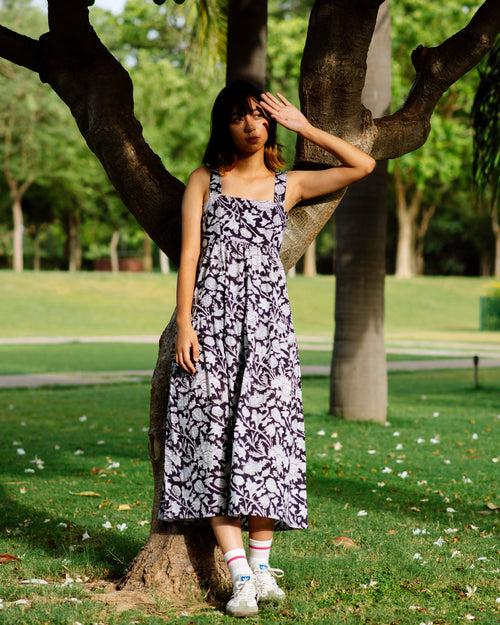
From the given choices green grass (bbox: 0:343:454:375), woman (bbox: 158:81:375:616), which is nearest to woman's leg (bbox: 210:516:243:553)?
woman (bbox: 158:81:375:616)

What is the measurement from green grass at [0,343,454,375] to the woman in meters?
12.9

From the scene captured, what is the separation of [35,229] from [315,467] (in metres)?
52.7

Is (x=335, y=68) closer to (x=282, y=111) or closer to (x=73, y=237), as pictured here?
(x=282, y=111)

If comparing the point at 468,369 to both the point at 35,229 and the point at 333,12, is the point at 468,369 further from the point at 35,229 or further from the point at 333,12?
the point at 35,229

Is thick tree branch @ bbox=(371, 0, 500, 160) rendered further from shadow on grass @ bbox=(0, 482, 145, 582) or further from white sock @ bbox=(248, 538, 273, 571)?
shadow on grass @ bbox=(0, 482, 145, 582)

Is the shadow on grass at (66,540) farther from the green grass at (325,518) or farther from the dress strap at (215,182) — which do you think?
the dress strap at (215,182)

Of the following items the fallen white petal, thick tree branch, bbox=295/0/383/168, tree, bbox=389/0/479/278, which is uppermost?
tree, bbox=389/0/479/278

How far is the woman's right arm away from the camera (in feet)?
14.1

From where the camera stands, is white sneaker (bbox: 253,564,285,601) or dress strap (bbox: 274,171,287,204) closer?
white sneaker (bbox: 253,564,285,601)

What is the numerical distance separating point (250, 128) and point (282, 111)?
15 cm

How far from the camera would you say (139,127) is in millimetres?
5059

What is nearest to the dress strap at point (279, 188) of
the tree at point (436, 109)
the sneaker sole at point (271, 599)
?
the sneaker sole at point (271, 599)

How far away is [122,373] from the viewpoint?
660 inches

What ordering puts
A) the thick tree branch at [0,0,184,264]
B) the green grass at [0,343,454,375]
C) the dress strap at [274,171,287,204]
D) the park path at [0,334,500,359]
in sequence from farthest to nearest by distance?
the park path at [0,334,500,359]
the green grass at [0,343,454,375]
the thick tree branch at [0,0,184,264]
the dress strap at [274,171,287,204]
